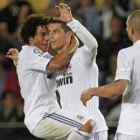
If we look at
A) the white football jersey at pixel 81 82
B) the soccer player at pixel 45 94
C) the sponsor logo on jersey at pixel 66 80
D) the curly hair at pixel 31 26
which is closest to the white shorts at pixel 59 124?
the soccer player at pixel 45 94

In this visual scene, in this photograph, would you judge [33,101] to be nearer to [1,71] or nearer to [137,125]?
[137,125]

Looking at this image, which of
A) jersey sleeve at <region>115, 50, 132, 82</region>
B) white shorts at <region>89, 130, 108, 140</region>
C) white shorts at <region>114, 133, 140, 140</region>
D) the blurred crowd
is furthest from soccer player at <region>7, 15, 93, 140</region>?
the blurred crowd

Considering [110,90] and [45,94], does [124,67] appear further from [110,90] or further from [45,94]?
[45,94]

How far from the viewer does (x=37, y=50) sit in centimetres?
591

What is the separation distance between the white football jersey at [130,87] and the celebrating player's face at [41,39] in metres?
1.17

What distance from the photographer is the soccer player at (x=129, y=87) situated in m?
5.03

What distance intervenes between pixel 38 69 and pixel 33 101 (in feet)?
1.00

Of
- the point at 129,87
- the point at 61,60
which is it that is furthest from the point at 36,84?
the point at 129,87

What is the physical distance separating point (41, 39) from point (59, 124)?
0.90 m

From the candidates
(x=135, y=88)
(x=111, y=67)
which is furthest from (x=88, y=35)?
(x=111, y=67)

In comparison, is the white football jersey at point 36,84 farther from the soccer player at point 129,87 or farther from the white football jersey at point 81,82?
the soccer player at point 129,87

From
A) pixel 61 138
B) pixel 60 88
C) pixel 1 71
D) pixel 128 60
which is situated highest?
pixel 128 60

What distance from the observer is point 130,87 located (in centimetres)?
520

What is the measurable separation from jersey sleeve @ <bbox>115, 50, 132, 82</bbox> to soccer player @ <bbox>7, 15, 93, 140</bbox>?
767 millimetres
